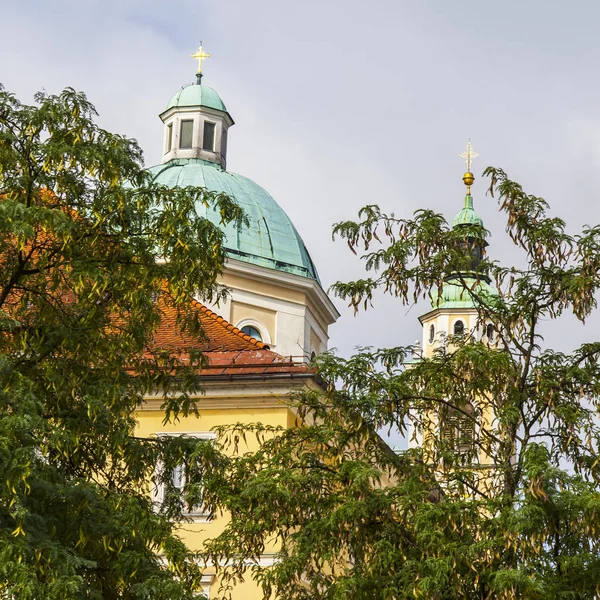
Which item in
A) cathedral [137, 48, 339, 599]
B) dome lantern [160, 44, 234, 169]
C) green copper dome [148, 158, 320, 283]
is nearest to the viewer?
cathedral [137, 48, 339, 599]

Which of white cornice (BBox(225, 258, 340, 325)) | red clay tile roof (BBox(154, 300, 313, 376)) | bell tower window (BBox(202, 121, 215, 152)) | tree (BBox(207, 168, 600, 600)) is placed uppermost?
bell tower window (BBox(202, 121, 215, 152))

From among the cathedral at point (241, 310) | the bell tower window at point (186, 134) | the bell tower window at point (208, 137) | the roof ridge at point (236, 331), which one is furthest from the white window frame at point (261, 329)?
the bell tower window at point (186, 134)

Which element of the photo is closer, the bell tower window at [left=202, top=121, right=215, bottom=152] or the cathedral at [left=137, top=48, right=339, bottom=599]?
the cathedral at [left=137, top=48, right=339, bottom=599]

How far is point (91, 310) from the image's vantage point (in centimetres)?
1434

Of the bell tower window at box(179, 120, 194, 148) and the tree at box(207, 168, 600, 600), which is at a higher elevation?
the bell tower window at box(179, 120, 194, 148)

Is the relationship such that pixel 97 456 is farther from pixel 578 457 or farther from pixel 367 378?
pixel 578 457

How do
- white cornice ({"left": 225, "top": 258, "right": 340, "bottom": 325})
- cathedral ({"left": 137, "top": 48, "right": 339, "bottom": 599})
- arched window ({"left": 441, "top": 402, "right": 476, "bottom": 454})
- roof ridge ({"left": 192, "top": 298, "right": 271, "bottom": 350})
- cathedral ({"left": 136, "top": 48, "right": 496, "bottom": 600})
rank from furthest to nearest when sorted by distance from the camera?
white cornice ({"left": 225, "top": 258, "right": 340, "bottom": 325})
roof ridge ({"left": 192, "top": 298, "right": 271, "bottom": 350})
cathedral ({"left": 137, "top": 48, "right": 339, "bottom": 599})
cathedral ({"left": 136, "top": 48, "right": 496, "bottom": 600})
arched window ({"left": 441, "top": 402, "right": 476, "bottom": 454})

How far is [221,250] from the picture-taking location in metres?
14.9

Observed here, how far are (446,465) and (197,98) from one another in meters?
25.2

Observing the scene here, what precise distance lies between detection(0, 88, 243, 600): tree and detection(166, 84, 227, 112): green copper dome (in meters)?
24.4

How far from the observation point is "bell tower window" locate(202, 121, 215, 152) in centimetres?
3841

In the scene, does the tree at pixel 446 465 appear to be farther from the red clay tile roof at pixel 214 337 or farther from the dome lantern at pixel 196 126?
the dome lantern at pixel 196 126

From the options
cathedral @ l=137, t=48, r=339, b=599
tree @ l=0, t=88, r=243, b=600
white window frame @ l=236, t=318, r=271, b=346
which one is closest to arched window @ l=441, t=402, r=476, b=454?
tree @ l=0, t=88, r=243, b=600

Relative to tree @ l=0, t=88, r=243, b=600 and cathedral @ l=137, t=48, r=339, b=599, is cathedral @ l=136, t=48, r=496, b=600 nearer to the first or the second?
cathedral @ l=137, t=48, r=339, b=599
